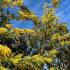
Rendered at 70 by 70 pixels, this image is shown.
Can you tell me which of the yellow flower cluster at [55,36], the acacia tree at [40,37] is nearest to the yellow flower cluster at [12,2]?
the acacia tree at [40,37]

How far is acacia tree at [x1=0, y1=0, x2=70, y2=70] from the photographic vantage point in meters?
15.9

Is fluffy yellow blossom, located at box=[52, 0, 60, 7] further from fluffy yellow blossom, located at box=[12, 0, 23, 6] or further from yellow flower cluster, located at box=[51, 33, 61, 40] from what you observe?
fluffy yellow blossom, located at box=[12, 0, 23, 6]

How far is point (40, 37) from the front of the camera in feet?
64.6

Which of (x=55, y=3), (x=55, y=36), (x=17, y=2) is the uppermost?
(x=17, y=2)

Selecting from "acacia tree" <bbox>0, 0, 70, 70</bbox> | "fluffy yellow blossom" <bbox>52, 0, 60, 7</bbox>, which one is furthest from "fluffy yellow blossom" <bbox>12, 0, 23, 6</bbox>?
"fluffy yellow blossom" <bbox>52, 0, 60, 7</bbox>

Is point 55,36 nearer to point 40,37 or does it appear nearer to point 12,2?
point 40,37

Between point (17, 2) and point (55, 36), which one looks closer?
point (17, 2)

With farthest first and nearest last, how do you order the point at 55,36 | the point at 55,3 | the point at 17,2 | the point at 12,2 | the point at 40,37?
the point at 55,3, the point at 55,36, the point at 40,37, the point at 17,2, the point at 12,2

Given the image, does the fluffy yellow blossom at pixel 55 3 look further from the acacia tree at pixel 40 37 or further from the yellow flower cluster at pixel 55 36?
the yellow flower cluster at pixel 55 36

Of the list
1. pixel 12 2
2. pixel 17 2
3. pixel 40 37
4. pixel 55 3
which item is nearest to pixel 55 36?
pixel 40 37

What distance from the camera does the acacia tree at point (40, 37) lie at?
52.2 feet

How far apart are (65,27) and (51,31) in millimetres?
1367

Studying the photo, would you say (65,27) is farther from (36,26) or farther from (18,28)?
(18,28)

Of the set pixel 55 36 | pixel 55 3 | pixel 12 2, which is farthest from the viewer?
pixel 55 3
